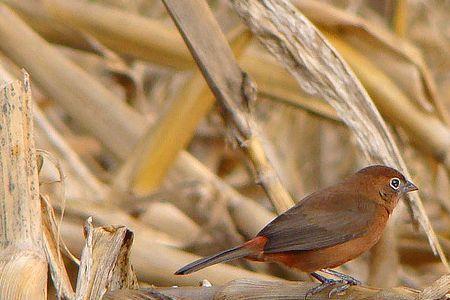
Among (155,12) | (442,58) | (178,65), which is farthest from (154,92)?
(178,65)

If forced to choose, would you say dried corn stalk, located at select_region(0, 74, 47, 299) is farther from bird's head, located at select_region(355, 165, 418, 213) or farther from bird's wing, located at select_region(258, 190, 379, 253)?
bird's head, located at select_region(355, 165, 418, 213)

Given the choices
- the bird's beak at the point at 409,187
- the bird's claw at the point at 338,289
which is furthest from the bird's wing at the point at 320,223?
the bird's claw at the point at 338,289

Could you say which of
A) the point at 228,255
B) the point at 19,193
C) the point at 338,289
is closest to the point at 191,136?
the point at 228,255

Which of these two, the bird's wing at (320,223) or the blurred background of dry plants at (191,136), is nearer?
the blurred background of dry plants at (191,136)

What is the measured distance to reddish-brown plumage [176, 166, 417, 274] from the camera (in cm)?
260

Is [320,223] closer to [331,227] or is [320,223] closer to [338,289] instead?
[331,227]

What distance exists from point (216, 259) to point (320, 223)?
1.49ft

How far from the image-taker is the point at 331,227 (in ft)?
9.04

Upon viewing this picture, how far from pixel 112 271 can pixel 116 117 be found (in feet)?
6.10

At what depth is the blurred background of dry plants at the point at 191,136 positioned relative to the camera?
6.52 ft

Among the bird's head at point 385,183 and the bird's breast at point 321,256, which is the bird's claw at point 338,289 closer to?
the bird's breast at point 321,256

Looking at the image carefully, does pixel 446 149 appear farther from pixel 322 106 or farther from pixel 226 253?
pixel 226 253

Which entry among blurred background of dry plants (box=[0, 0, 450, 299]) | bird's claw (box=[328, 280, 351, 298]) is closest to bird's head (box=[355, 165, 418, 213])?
blurred background of dry plants (box=[0, 0, 450, 299])

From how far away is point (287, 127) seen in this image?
534 cm
